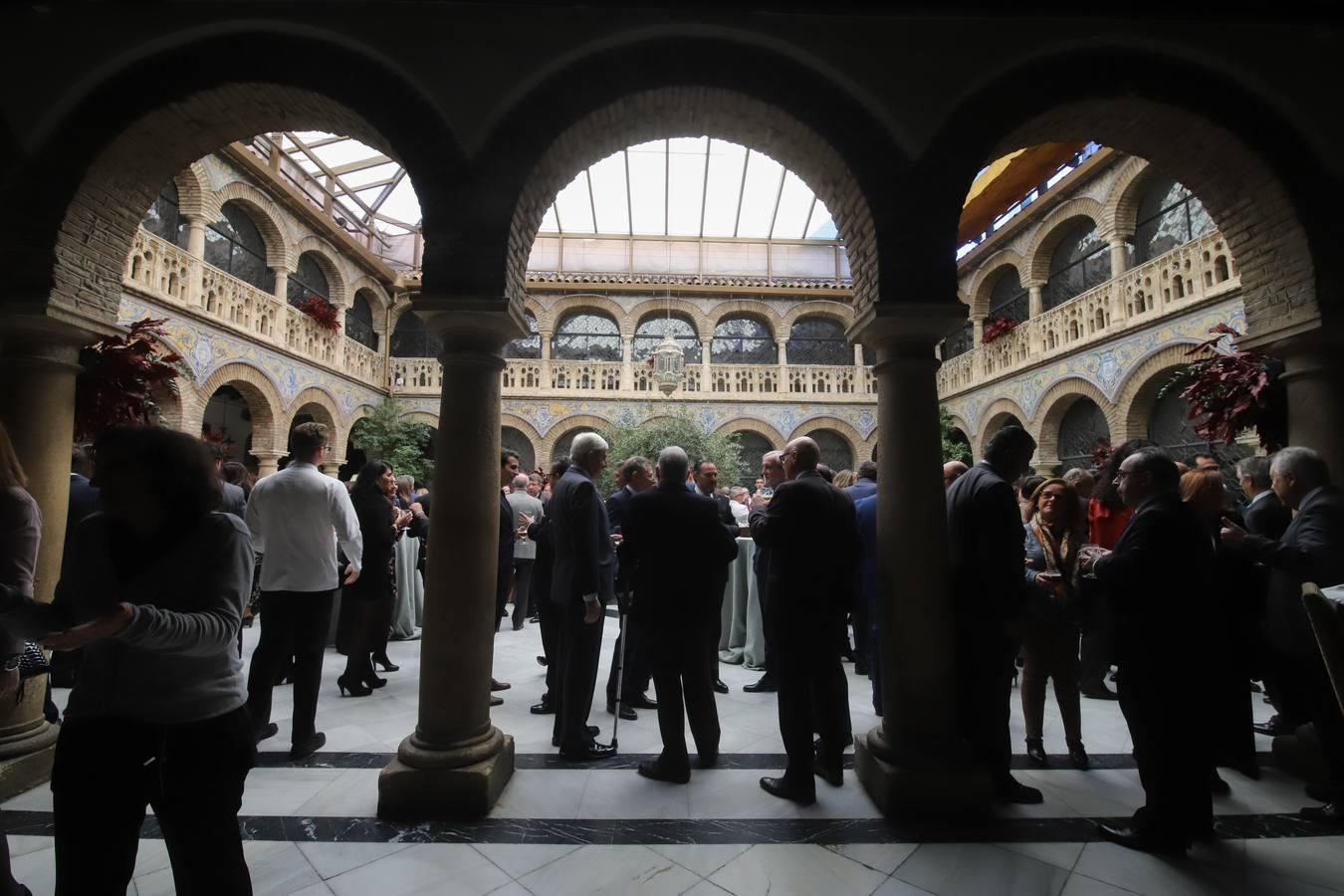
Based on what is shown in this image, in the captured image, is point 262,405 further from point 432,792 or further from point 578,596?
point 432,792

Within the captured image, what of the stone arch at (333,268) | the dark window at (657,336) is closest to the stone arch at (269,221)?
the stone arch at (333,268)

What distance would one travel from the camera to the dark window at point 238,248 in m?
11.6

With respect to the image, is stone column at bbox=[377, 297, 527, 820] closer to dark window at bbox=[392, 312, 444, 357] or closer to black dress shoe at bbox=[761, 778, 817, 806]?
black dress shoe at bbox=[761, 778, 817, 806]

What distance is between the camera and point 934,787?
124 inches

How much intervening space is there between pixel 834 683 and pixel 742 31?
367 cm

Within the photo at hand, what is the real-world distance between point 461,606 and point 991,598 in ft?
9.12

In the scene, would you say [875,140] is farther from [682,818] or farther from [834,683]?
[682,818]

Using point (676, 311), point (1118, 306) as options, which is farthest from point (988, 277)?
point (676, 311)

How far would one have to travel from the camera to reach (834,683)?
352cm

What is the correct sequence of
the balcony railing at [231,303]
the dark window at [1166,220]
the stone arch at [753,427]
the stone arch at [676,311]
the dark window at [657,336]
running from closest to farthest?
1. the balcony railing at [231,303]
2. the dark window at [1166,220]
3. the stone arch at [753,427]
4. the stone arch at [676,311]
5. the dark window at [657,336]

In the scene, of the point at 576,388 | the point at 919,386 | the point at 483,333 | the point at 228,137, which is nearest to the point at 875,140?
the point at 919,386

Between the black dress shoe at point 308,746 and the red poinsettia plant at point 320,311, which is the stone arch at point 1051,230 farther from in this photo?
the red poinsettia plant at point 320,311

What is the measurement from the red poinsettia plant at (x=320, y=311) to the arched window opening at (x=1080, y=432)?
15522 mm

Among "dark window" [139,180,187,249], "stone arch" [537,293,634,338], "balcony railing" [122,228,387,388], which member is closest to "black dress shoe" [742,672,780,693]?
"balcony railing" [122,228,387,388]
